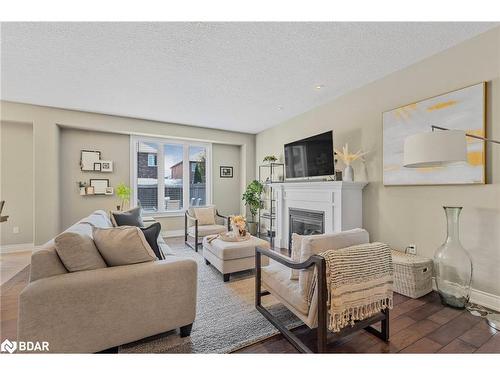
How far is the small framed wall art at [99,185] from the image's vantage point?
182 inches

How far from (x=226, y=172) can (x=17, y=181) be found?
4.18 meters

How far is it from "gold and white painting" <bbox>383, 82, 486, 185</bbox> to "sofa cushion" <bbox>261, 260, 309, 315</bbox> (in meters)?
1.97

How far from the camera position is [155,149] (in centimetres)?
535

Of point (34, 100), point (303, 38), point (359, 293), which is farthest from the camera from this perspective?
point (34, 100)

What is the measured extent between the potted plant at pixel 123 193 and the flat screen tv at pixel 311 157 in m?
3.29

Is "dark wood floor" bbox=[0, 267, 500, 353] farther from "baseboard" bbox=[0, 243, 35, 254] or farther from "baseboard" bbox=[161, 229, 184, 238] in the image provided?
"baseboard" bbox=[161, 229, 184, 238]

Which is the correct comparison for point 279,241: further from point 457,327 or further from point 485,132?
point 485,132

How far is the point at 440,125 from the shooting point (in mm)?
2432

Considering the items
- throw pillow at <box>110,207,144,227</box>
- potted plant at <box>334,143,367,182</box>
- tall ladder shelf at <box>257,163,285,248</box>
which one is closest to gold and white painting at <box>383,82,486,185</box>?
potted plant at <box>334,143,367,182</box>

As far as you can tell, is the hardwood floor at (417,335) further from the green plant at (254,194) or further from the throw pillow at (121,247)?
the green plant at (254,194)

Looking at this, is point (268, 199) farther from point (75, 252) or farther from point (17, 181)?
point (17, 181)

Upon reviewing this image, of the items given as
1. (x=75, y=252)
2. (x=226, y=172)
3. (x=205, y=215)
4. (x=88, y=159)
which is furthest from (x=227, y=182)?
(x=75, y=252)
